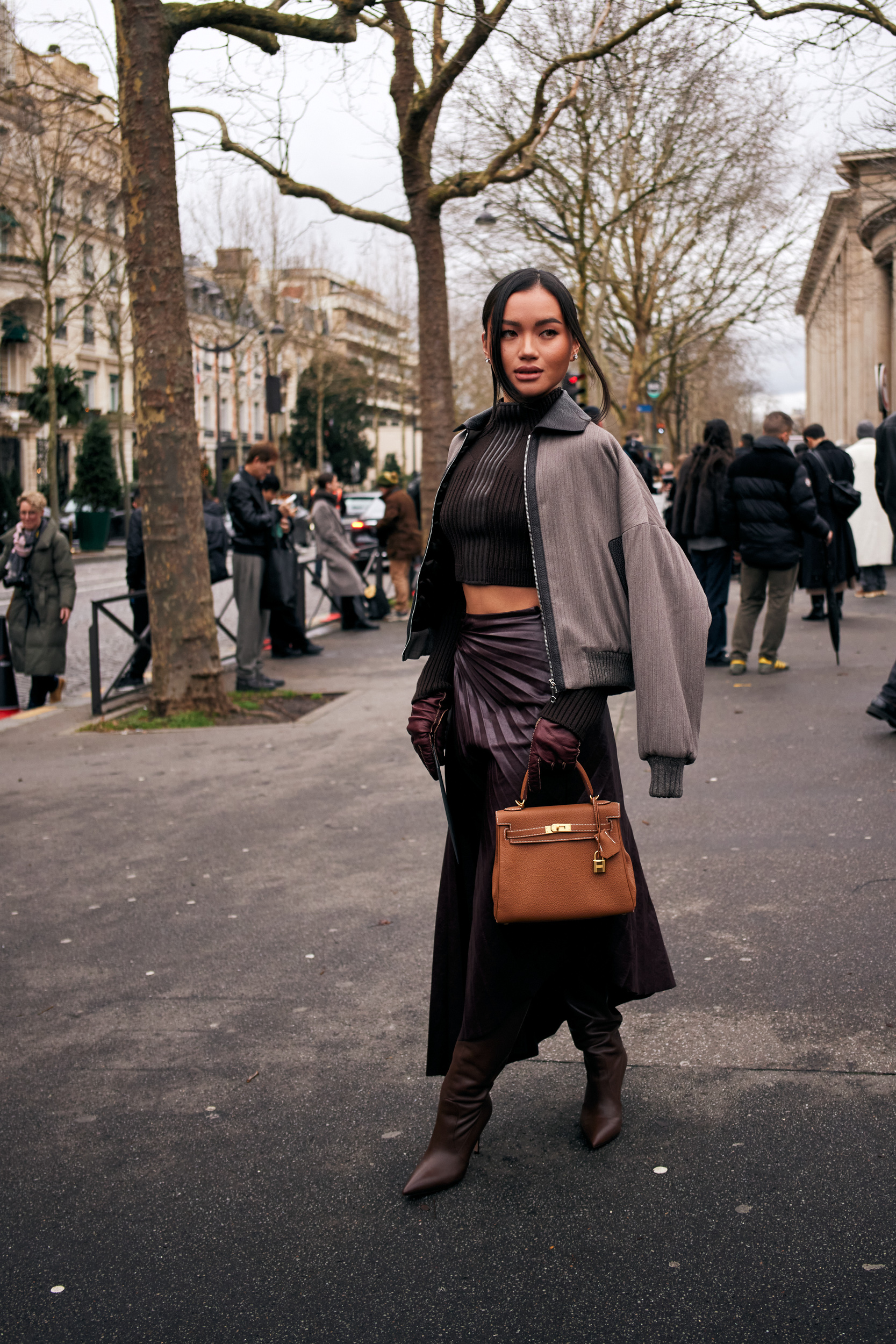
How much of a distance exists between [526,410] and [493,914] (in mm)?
1143

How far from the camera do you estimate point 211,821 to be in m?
6.88

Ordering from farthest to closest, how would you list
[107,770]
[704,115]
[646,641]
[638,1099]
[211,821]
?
[704,115]
[107,770]
[211,821]
[638,1099]
[646,641]

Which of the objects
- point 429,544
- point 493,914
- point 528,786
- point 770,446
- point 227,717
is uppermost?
point 770,446

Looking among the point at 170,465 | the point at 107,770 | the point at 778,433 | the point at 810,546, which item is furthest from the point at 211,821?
the point at 810,546

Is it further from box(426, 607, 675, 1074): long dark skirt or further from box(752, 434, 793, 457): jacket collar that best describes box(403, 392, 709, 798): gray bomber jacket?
box(752, 434, 793, 457): jacket collar

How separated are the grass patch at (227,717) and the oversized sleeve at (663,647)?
7.07m

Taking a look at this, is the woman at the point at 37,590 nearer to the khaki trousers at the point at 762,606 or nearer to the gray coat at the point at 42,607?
the gray coat at the point at 42,607

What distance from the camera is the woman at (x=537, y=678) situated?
294 centimetres

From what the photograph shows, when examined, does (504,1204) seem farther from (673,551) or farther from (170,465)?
(170,465)

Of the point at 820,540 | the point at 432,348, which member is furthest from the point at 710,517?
the point at 432,348

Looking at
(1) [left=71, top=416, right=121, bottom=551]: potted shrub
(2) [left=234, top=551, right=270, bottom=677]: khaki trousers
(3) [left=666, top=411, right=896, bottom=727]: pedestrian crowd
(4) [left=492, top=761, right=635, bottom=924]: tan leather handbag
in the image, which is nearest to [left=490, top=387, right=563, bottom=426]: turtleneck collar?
(4) [left=492, top=761, right=635, bottom=924]: tan leather handbag

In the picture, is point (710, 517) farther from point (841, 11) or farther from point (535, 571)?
point (535, 571)

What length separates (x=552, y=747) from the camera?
2883 millimetres

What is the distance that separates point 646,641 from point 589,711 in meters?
0.19
